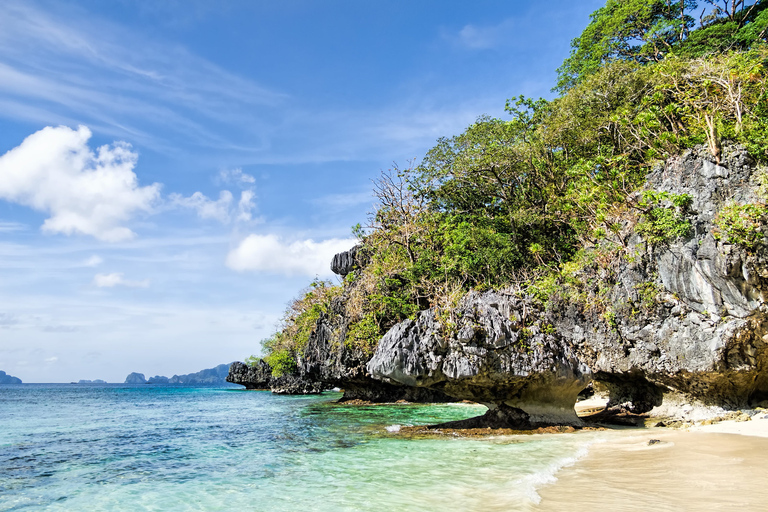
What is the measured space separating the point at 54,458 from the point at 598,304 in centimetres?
1492

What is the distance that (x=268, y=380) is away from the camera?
53.9m

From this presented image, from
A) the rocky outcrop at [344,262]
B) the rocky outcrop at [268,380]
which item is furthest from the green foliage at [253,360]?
the rocky outcrop at [344,262]

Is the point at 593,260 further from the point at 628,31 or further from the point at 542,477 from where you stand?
the point at 628,31

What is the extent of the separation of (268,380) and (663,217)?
164 feet

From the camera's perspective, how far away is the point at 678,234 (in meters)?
11.3

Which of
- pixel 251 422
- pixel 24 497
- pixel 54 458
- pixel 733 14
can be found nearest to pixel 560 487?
pixel 24 497

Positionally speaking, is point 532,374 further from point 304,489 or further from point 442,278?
point 304,489

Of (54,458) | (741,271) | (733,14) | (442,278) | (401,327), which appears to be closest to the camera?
(741,271)

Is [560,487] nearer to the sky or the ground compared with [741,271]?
nearer to the ground

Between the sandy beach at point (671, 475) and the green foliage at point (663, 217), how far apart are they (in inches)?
182

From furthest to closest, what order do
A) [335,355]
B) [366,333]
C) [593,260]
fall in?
1. [335,355]
2. [366,333]
3. [593,260]

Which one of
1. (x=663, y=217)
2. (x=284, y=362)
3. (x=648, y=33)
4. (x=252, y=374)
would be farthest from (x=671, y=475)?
(x=252, y=374)

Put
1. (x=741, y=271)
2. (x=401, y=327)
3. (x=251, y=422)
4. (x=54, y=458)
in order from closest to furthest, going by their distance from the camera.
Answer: (x=741, y=271)
(x=54, y=458)
(x=401, y=327)
(x=251, y=422)

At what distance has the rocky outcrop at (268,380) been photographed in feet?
132
